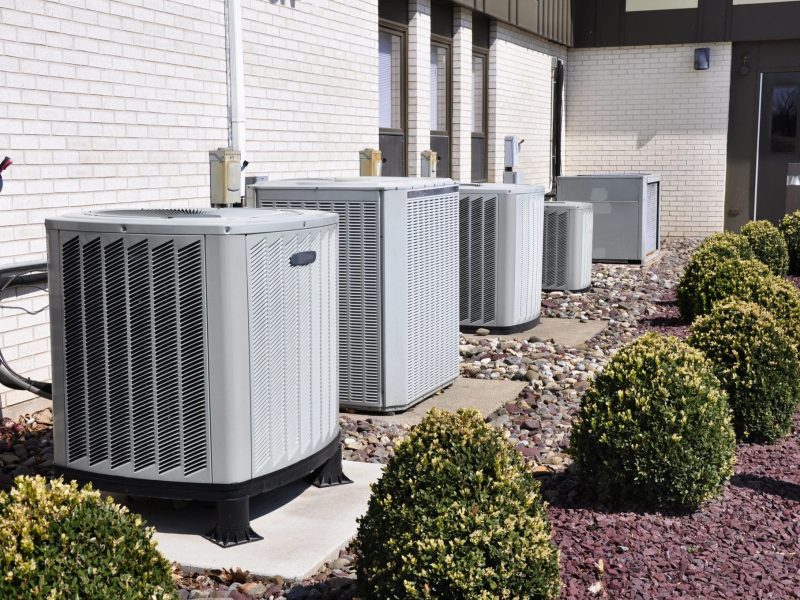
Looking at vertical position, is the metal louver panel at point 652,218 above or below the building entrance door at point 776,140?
below

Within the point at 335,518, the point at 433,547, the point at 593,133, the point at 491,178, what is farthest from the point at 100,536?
the point at 593,133

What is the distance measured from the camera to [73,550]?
2.64 m

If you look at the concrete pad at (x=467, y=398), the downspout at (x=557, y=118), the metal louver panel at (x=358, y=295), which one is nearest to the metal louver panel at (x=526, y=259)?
the concrete pad at (x=467, y=398)

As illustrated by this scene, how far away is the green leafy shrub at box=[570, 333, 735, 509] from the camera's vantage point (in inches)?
174

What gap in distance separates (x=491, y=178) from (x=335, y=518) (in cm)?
1201

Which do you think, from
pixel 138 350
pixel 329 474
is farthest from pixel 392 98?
pixel 138 350

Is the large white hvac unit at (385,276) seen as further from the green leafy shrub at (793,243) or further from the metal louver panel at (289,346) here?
the green leafy shrub at (793,243)

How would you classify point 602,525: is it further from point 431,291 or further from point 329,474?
point 431,291

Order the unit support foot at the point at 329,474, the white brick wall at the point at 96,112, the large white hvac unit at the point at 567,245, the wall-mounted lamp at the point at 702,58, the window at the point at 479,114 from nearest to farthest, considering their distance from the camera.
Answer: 1. the unit support foot at the point at 329,474
2. the white brick wall at the point at 96,112
3. the large white hvac unit at the point at 567,245
4. the window at the point at 479,114
5. the wall-mounted lamp at the point at 702,58

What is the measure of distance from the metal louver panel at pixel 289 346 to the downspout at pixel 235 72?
4.19 metres

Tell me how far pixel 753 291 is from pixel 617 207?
638cm

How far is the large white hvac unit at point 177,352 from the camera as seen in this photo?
3869 mm

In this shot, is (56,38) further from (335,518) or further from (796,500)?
(796,500)

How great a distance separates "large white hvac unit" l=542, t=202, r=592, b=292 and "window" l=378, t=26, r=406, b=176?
205cm
